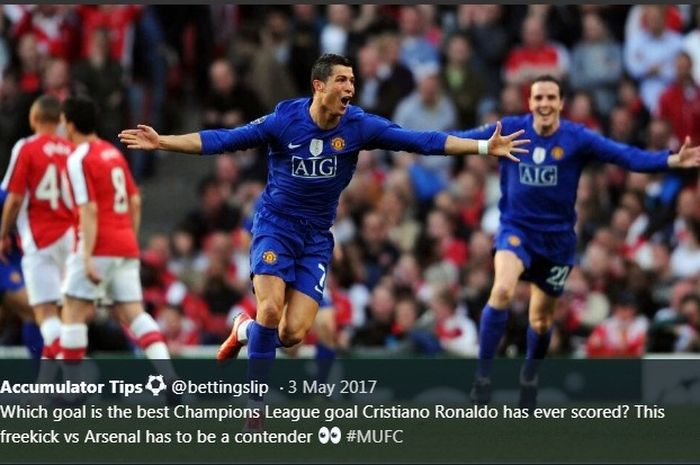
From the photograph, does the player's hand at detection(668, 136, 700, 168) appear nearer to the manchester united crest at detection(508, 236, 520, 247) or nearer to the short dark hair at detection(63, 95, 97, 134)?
the manchester united crest at detection(508, 236, 520, 247)

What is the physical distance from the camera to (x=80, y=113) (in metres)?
15.6

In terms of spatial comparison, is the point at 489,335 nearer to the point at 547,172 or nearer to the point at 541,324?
the point at 541,324

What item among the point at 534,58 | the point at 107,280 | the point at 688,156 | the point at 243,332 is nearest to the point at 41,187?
the point at 107,280

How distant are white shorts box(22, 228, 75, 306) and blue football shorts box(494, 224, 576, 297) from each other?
11.7 feet

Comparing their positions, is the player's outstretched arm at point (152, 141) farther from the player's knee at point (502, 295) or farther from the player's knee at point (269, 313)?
the player's knee at point (502, 295)

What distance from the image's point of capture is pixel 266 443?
508 inches

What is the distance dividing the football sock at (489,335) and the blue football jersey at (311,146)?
1.99 metres

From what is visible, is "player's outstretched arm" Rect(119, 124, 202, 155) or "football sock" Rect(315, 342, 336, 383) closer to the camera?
"player's outstretched arm" Rect(119, 124, 202, 155)

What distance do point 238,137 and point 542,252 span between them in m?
3.28

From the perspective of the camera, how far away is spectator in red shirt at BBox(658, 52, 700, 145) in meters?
22.2

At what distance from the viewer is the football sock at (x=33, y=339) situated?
16875 mm

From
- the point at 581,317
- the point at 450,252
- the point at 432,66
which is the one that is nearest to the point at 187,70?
the point at 432,66

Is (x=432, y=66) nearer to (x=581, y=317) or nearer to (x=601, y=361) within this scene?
(x=581, y=317)

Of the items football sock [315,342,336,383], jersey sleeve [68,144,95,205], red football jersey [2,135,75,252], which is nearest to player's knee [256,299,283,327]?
jersey sleeve [68,144,95,205]
